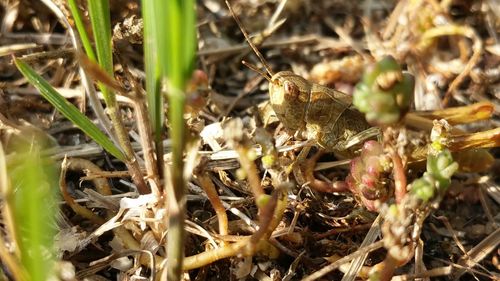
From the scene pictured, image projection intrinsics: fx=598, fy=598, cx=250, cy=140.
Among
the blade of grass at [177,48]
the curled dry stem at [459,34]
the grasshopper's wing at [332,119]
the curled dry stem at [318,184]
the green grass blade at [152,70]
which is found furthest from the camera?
the curled dry stem at [459,34]

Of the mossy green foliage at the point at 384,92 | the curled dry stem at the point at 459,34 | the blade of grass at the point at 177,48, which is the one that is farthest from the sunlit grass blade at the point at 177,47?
the curled dry stem at the point at 459,34

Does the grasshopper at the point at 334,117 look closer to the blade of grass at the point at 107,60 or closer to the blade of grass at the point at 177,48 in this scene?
the blade of grass at the point at 107,60

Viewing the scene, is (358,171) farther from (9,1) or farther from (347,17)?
(9,1)

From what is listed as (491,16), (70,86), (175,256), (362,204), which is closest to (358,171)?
(362,204)


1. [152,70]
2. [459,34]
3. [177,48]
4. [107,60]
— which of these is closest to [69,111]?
[107,60]

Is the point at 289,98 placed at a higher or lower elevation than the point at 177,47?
lower

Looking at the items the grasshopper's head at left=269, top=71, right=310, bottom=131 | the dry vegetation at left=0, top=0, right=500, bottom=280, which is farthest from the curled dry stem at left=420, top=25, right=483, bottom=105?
the grasshopper's head at left=269, top=71, right=310, bottom=131

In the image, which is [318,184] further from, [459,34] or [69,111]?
[459,34]
